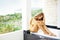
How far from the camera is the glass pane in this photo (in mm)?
2881

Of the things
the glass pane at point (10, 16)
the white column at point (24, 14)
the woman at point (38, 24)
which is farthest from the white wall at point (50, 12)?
the glass pane at point (10, 16)

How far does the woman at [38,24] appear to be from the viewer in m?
3.10

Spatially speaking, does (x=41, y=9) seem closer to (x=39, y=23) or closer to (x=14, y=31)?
(x=39, y=23)

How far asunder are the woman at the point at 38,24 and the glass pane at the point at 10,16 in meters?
0.36

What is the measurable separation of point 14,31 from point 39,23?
0.75 m

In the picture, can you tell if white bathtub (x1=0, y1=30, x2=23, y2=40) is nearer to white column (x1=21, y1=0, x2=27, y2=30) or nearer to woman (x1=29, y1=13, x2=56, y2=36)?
white column (x1=21, y1=0, x2=27, y2=30)

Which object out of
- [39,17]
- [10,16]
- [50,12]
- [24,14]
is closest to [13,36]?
[10,16]

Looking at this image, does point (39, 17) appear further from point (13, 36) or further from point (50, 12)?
point (13, 36)

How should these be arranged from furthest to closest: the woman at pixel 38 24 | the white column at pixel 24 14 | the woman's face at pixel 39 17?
the white column at pixel 24 14, the woman's face at pixel 39 17, the woman at pixel 38 24

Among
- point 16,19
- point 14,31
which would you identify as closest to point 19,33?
point 14,31

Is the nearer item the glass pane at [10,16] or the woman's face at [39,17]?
the glass pane at [10,16]

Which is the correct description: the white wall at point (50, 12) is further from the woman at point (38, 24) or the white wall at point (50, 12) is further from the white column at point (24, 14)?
the white column at point (24, 14)

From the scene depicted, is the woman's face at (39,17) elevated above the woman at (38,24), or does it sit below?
above

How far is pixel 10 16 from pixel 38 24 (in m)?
0.83
